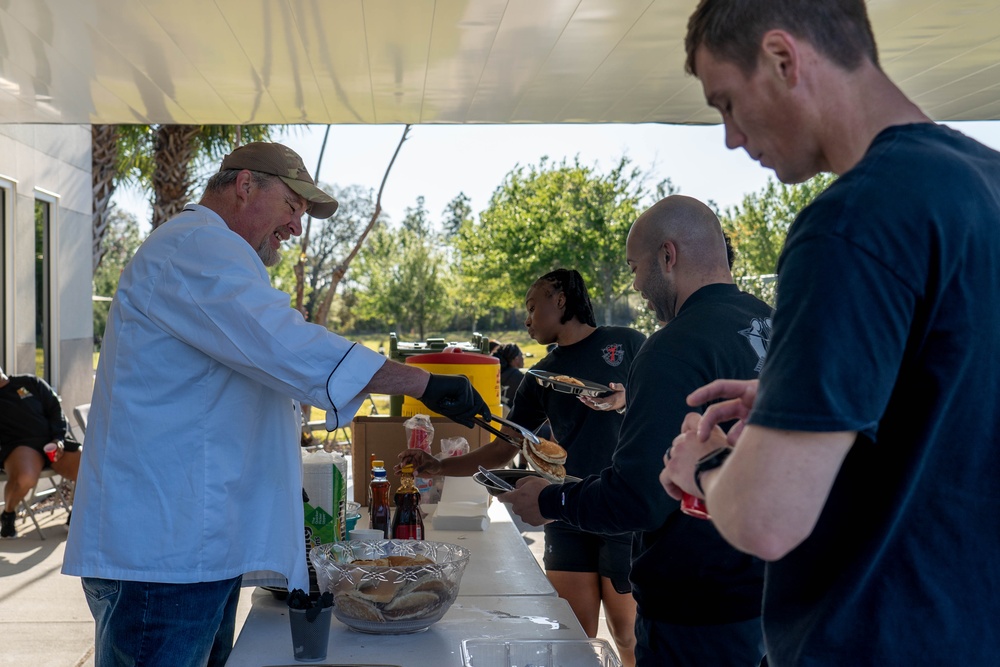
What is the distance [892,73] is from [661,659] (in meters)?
3.67

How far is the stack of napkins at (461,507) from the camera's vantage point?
3.06 meters

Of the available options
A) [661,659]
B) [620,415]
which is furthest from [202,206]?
[620,415]

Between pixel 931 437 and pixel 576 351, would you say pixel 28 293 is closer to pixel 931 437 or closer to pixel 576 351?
pixel 576 351

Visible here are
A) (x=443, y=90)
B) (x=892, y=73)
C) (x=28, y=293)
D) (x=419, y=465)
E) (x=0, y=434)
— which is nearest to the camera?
(x=419, y=465)

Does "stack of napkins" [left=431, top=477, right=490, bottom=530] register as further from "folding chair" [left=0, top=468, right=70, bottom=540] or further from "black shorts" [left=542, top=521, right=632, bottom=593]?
"folding chair" [left=0, top=468, right=70, bottom=540]

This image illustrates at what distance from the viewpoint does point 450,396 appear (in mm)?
2199

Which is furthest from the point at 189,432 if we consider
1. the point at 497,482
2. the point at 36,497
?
the point at 36,497

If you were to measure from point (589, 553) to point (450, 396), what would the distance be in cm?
198

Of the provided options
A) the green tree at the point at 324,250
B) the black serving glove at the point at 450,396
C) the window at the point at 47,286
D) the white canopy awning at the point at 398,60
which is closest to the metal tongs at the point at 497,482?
the black serving glove at the point at 450,396

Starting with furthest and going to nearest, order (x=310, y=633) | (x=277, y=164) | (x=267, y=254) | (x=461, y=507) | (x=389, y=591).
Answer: (x=461, y=507), (x=267, y=254), (x=277, y=164), (x=389, y=591), (x=310, y=633)

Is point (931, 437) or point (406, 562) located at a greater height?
point (931, 437)

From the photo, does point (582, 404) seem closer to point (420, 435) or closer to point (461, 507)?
point (420, 435)

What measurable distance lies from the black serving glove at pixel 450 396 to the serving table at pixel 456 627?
1.54 feet

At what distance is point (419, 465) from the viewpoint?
330 cm
